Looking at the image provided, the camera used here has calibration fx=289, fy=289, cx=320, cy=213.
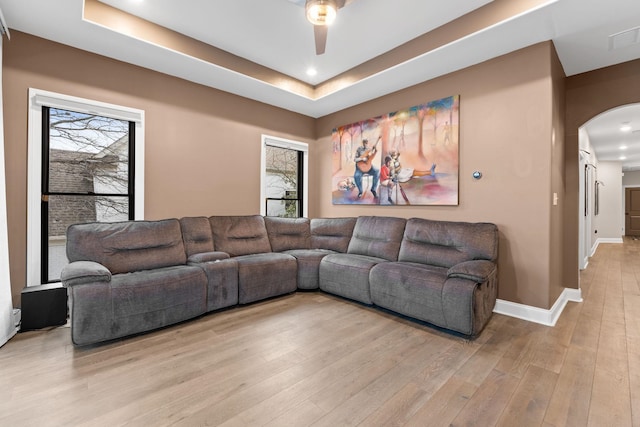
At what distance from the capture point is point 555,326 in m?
2.76

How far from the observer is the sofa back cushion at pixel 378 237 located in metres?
3.63

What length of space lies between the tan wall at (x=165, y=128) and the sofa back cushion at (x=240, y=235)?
33 cm

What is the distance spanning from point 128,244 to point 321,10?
2.76 m

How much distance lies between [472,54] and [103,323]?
426 cm

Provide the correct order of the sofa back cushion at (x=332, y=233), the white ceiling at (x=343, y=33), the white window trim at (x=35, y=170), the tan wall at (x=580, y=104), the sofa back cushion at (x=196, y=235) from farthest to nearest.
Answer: the sofa back cushion at (x=332, y=233) < the sofa back cushion at (x=196, y=235) < the tan wall at (x=580, y=104) < the white window trim at (x=35, y=170) < the white ceiling at (x=343, y=33)

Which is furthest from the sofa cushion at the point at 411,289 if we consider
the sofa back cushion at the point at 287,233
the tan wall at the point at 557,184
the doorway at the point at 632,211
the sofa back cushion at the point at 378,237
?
the doorway at the point at 632,211

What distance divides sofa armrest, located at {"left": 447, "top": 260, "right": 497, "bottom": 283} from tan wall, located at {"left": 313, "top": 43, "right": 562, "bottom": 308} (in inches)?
21.2

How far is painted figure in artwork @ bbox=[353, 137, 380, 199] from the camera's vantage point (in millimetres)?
4328

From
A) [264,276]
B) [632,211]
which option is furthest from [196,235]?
[632,211]

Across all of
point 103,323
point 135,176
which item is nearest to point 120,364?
point 103,323

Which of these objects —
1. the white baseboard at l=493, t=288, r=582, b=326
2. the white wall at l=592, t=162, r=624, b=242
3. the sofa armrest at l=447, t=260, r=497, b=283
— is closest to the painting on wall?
the sofa armrest at l=447, t=260, r=497, b=283

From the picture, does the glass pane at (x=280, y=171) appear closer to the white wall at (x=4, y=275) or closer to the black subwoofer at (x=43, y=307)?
the black subwoofer at (x=43, y=307)

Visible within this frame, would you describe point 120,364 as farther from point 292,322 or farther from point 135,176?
point 135,176

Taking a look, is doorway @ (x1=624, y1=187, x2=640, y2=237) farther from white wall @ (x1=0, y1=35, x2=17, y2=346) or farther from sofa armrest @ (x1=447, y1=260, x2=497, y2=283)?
white wall @ (x1=0, y1=35, x2=17, y2=346)
